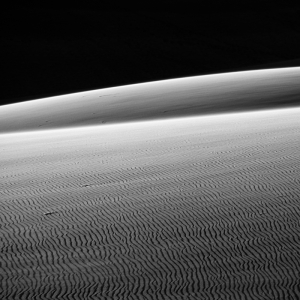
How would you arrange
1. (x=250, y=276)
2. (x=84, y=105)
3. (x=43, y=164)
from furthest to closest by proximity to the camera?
(x=84, y=105)
(x=43, y=164)
(x=250, y=276)

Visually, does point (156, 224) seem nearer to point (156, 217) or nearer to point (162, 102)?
point (156, 217)

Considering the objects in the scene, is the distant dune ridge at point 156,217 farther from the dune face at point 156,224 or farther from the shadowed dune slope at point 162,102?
the shadowed dune slope at point 162,102

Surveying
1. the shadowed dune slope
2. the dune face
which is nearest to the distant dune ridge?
A: the dune face

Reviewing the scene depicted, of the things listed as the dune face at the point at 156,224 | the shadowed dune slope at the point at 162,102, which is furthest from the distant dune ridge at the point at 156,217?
the shadowed dune slope at the point at 162,102

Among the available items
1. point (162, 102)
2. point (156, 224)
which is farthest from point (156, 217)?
point (162, 102)

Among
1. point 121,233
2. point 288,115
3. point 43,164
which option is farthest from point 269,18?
point 121,233

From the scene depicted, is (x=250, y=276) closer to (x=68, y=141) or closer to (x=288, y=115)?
(x=68, y=141)
